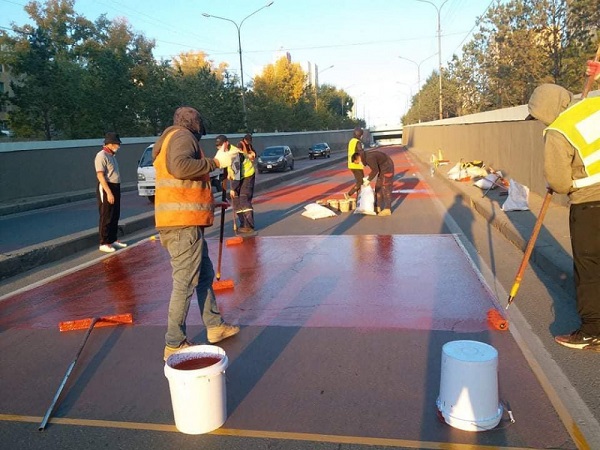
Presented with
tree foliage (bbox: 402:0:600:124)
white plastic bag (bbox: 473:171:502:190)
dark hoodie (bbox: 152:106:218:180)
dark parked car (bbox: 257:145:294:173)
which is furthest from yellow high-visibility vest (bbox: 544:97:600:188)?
dark parked car (bbox: 257:145:294:173)

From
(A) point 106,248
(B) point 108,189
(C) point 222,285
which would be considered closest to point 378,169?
(B) point 108,189

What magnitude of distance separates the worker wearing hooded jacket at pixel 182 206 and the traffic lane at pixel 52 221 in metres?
6.13

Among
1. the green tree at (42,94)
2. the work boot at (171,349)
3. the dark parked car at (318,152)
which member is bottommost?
the work boot at (171,349)

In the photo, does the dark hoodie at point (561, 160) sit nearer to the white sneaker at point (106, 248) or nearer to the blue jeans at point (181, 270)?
the blue jeans at point (181, 270)

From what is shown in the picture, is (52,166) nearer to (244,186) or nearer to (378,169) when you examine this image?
(244,186)

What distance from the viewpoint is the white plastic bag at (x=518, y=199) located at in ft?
35.2

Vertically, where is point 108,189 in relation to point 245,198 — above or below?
above

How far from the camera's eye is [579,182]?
13.8ft

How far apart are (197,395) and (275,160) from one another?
93.2 ft

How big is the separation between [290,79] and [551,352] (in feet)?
216

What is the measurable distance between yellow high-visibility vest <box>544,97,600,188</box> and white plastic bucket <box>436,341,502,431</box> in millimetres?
1764

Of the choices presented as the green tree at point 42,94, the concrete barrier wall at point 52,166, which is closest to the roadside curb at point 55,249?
the concrete barrier wall at point 52,166

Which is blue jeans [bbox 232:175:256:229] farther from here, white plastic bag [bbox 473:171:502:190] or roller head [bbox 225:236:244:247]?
white plastic bag [bbox 473:171:502:190]

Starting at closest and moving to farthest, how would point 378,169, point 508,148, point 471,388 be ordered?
point 471,388
point 378,169
point 508,148
